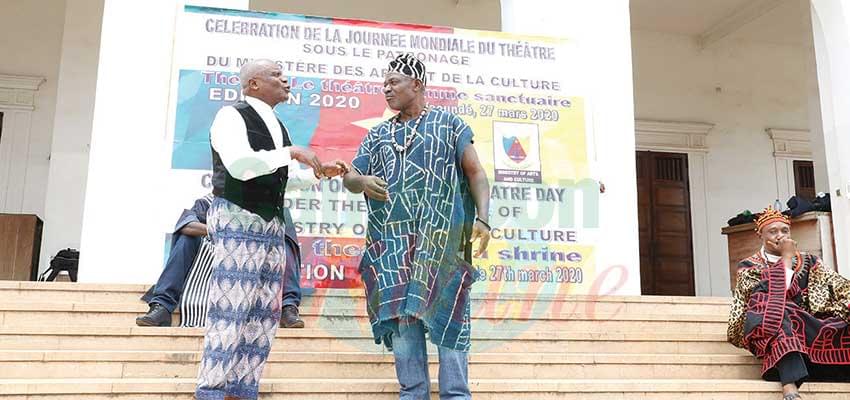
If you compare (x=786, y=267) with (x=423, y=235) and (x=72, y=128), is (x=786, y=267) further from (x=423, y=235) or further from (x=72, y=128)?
(x=72, y=128)

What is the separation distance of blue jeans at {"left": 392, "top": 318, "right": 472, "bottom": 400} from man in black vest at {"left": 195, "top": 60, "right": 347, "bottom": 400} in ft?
1.74

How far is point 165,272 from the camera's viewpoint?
4.77 meters

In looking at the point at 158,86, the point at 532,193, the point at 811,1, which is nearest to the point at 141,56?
the point at 158,86

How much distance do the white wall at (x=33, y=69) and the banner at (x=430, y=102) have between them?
4.53 m

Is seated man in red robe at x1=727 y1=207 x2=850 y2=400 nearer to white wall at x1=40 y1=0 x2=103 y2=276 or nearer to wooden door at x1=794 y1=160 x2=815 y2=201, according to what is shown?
white wall at x1=40 y1=0 x2=103 y2=276

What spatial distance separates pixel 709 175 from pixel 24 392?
10407mm

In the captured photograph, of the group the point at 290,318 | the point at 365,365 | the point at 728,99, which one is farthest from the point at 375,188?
the point at 728,99

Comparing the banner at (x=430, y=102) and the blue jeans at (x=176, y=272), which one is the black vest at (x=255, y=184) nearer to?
the blue jeans at (x=176, y=272)

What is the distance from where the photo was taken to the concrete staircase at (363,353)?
3736 mm

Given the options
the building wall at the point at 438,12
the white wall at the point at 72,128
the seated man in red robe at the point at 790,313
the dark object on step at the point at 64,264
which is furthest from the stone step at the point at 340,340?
the building wall at the point at 438,12

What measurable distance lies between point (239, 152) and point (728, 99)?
10.6 meters

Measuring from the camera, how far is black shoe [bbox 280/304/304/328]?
4605mm

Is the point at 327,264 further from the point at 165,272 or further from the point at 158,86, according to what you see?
the point at 158,86

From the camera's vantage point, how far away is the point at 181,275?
478cm
